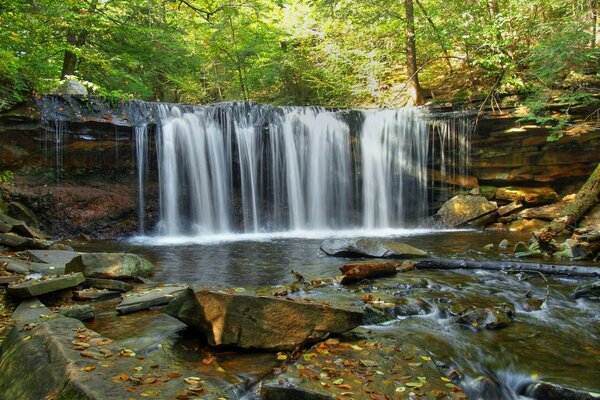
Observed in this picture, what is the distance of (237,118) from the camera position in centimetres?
1339

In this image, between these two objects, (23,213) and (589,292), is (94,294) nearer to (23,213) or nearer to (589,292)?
(589,292)

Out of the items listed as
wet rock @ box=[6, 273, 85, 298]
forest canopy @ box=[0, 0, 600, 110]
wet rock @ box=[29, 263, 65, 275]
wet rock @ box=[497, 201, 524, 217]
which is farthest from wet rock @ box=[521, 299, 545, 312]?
wet rock @ box=[497, 201, 524, 217]

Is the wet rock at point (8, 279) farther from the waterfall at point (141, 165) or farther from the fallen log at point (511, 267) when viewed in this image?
the waterfall at point (141, 165)

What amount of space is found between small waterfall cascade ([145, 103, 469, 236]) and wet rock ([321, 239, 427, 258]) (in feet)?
17.0

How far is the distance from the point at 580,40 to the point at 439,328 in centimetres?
941

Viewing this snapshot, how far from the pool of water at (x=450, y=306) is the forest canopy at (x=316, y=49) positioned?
4.48 metres

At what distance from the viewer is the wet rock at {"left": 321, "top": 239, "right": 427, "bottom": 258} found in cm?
806

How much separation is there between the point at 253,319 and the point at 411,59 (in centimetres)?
1403

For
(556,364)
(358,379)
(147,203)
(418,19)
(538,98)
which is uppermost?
(418,19)

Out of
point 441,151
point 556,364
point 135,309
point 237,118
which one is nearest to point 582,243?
point 556,364

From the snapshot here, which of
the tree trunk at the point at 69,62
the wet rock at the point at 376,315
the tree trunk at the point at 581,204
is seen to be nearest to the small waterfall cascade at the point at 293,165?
the tree trunk at the point at 69,62

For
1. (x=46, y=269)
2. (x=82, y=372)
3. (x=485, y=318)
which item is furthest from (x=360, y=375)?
(x=46, y=269)

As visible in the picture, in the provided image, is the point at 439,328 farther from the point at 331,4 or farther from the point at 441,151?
the point at 331,4

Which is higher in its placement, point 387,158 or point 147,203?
point 387,158
